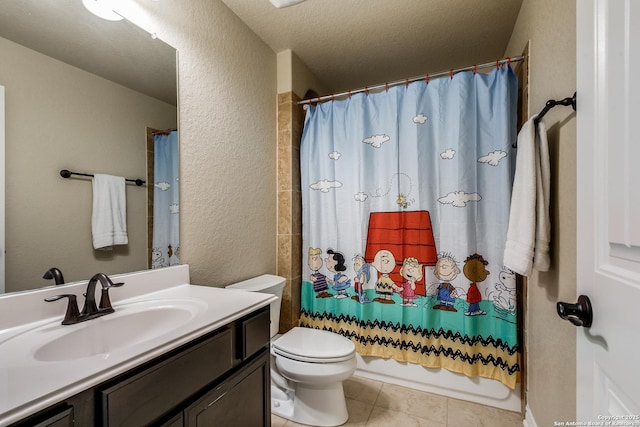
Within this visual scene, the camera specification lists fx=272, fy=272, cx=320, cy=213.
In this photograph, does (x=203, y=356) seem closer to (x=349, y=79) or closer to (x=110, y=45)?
(x=110, y=45)

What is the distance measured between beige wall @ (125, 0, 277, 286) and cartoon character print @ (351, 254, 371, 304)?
24.7 inches

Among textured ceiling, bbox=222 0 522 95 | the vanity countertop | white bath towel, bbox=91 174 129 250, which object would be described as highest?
textured ceiling, bbox=222 0 522 95

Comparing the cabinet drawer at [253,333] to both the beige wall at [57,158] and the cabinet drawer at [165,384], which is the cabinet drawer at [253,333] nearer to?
the cabinet drawer at [165,384]

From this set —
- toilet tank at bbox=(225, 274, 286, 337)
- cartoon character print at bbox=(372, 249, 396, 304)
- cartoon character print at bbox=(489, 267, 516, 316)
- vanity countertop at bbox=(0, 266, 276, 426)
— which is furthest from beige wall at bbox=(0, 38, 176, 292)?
cartoon character print at bbox=(489, 267, 516, 316)

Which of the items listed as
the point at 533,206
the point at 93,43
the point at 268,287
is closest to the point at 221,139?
the point at 93,43

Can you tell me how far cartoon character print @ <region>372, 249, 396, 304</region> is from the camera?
6.02ft

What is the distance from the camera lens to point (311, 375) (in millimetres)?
1381

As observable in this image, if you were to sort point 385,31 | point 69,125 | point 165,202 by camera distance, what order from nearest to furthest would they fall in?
point 69,125 < point 165,202 < point 385,31

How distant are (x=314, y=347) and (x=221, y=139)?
128 centimetres

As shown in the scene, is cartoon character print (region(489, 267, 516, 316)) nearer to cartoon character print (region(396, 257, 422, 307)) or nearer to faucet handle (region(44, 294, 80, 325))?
cartoon character print (region(396, 257, 422, 307))

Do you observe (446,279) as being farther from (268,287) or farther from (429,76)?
(429,76)

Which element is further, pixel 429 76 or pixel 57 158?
pixel 429 76

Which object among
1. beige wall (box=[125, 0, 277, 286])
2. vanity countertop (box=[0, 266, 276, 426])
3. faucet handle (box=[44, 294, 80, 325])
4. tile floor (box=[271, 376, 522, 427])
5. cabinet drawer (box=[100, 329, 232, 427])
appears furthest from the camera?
tile floor (box=[271, 376, 522, 427])

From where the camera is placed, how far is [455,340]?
1681mm
